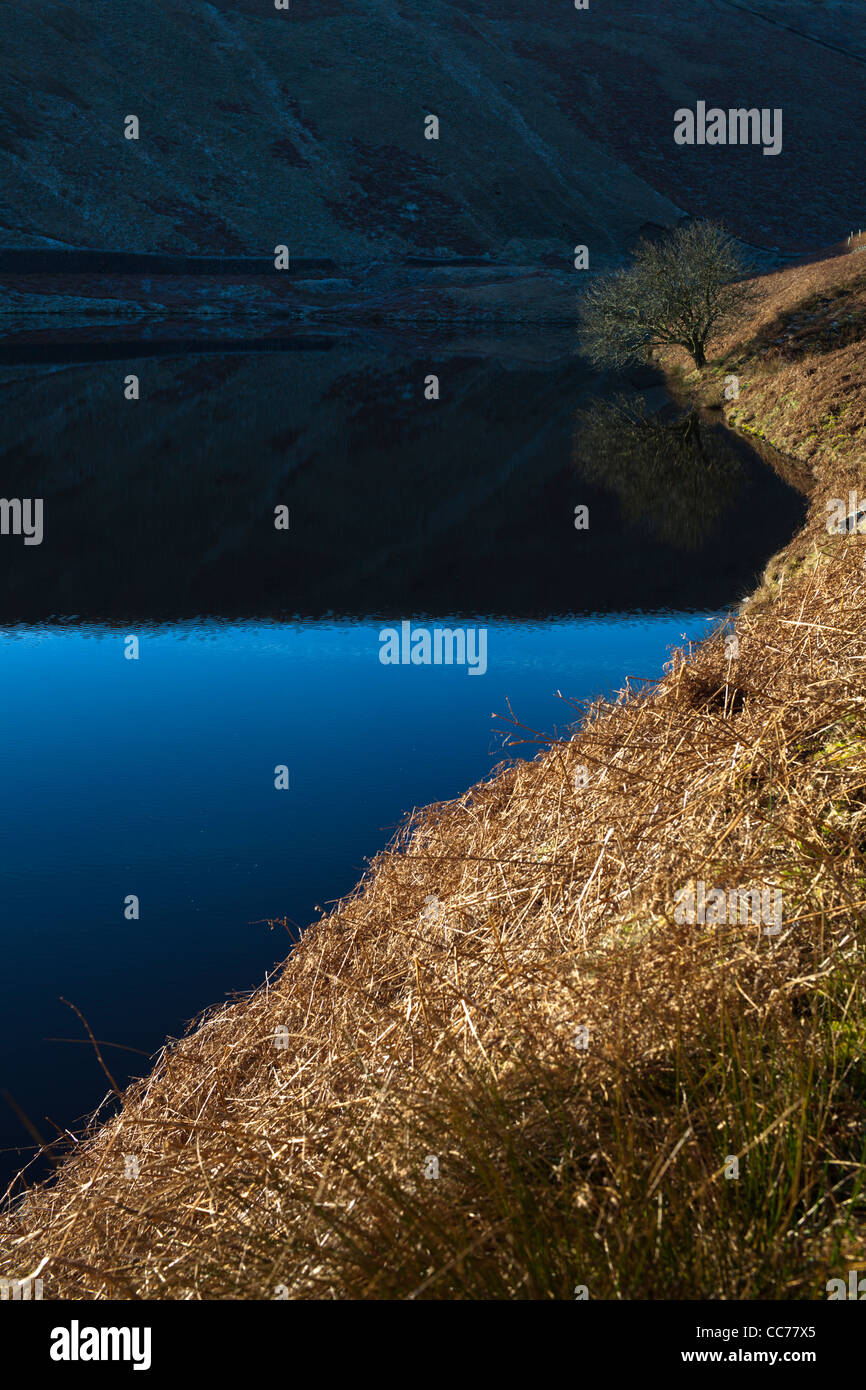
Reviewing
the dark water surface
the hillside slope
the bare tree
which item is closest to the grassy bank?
the dark water surface

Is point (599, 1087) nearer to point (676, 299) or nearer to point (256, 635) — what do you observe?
point (256, 635)

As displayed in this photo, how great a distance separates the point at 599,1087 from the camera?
10.6ft

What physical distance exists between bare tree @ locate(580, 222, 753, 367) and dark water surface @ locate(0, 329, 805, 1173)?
446cm

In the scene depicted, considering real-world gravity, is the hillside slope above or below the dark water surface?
above

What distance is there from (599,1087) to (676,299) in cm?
4173

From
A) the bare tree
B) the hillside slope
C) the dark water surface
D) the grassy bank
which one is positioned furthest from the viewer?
the hillside slope

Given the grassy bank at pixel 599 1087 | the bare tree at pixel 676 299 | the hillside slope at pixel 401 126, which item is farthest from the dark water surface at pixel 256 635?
the hillside slope at pixel 401 126

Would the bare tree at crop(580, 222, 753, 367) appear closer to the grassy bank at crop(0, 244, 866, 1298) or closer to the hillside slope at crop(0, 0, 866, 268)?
the grassy bank at crop(0, 244, 866, 1298)

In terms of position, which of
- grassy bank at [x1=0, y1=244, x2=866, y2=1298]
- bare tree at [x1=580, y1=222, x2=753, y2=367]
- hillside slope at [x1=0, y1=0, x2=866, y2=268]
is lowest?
grassy bank at [x1=0, y1=244, x2=866, y2=1298]

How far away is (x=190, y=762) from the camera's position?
13594 mm

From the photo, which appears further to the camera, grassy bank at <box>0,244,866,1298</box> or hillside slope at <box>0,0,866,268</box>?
hillside slope at <box>0,0,866,268</box>

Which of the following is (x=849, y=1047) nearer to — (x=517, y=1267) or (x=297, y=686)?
(x=517, y=1267)

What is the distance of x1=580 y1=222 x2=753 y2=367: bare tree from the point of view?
40.5 metres
